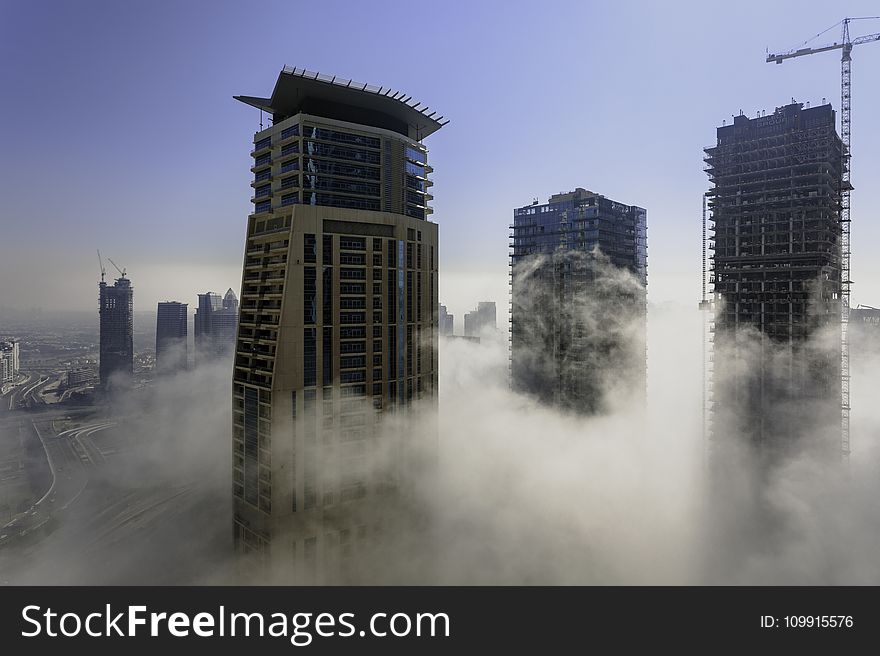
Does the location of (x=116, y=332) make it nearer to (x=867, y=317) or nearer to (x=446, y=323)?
(x=446, y=323)

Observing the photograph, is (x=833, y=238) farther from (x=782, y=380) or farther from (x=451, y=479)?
(x=451, y=479)

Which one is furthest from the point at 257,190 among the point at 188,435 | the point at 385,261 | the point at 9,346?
the point at 188,435

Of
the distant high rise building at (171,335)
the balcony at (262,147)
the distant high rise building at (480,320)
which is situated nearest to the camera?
the balcony at (262,147)

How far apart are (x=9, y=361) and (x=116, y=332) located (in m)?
26.2

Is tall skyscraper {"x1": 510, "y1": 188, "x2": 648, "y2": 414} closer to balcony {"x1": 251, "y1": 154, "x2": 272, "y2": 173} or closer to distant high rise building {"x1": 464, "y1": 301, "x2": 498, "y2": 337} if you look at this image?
distant high rise building {"x1": 464, "y1": 301, "x2": 498, "y2": 337}

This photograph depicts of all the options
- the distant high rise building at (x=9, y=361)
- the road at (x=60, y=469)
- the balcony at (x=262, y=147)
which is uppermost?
the balcony at (x=262, y=147)

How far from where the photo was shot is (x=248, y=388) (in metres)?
50.5

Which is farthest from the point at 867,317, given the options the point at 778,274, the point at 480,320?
the point at 480,320

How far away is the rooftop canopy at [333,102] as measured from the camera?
1967 inches

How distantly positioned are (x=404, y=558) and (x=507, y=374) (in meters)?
50.3

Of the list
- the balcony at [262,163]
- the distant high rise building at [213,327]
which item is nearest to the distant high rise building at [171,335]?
the distant high rise building at [213,327]

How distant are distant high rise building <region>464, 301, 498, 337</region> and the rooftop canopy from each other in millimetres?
69861

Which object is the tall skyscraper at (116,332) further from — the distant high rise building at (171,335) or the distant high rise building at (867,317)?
the distant high rise building at (867,317)

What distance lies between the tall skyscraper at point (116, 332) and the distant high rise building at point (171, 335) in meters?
7.93
